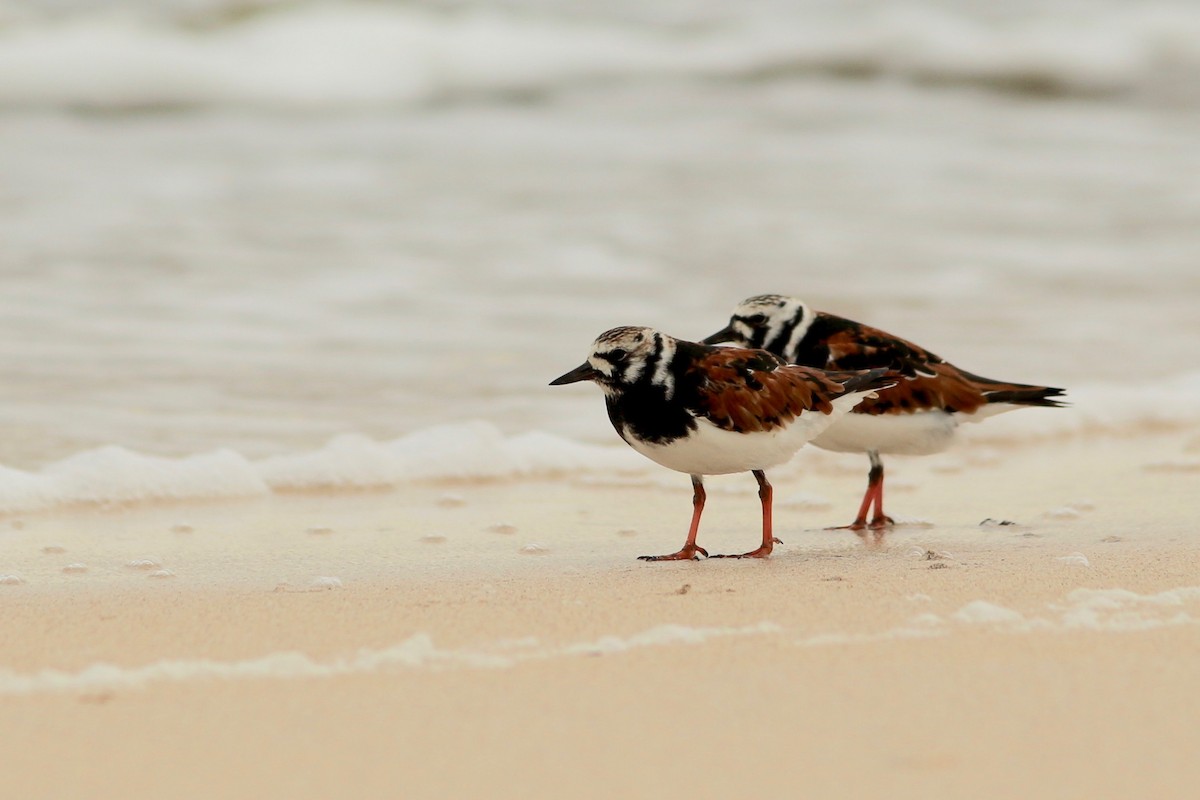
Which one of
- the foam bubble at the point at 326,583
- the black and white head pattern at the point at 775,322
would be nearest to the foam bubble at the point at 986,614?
the foam bubble at the point at 326,583

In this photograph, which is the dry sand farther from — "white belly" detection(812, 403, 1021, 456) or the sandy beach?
"white belly" detection(812, 403, 1021, 456)

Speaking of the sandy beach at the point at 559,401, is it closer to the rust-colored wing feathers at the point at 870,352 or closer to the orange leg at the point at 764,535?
the orange leg at the point at 764,535

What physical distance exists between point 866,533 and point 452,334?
11.4 feet

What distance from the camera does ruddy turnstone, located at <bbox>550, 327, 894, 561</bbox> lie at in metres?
4.39

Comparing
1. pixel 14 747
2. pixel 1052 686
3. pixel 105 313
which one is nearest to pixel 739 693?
pixel 1052 686

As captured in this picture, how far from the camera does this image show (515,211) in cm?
1067

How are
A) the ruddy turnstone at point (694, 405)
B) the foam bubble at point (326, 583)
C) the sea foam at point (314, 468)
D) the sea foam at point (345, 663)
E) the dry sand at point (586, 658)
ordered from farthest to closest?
1. the sea foam at point (314, 468)
2. the ruddy turnstone at point (694, 405)
3. the foam bubble at point (326, 583)
4. the sea foam at point (345, 663)
5. the dry sand at point (586, 658)

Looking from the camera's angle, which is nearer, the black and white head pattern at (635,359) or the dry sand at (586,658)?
the dry sand at (586,658)

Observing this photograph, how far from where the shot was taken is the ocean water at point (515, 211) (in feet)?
21.6

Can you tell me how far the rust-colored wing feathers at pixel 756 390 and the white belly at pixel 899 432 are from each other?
0.43 m

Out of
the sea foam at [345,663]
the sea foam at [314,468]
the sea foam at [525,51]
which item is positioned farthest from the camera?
the sea foam at [525,51]

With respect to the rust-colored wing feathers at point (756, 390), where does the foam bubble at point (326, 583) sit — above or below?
below

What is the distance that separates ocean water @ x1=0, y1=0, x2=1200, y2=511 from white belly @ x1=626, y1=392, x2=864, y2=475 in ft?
4.66

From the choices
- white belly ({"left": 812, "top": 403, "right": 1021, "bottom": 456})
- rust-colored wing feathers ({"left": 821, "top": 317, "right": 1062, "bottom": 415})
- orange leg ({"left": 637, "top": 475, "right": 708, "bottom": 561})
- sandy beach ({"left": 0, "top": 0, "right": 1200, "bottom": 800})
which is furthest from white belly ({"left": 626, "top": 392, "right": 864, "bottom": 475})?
rust-colored wing feathers ({"left": 821, "top": 317, "right": 1062, "bottom": 415})
